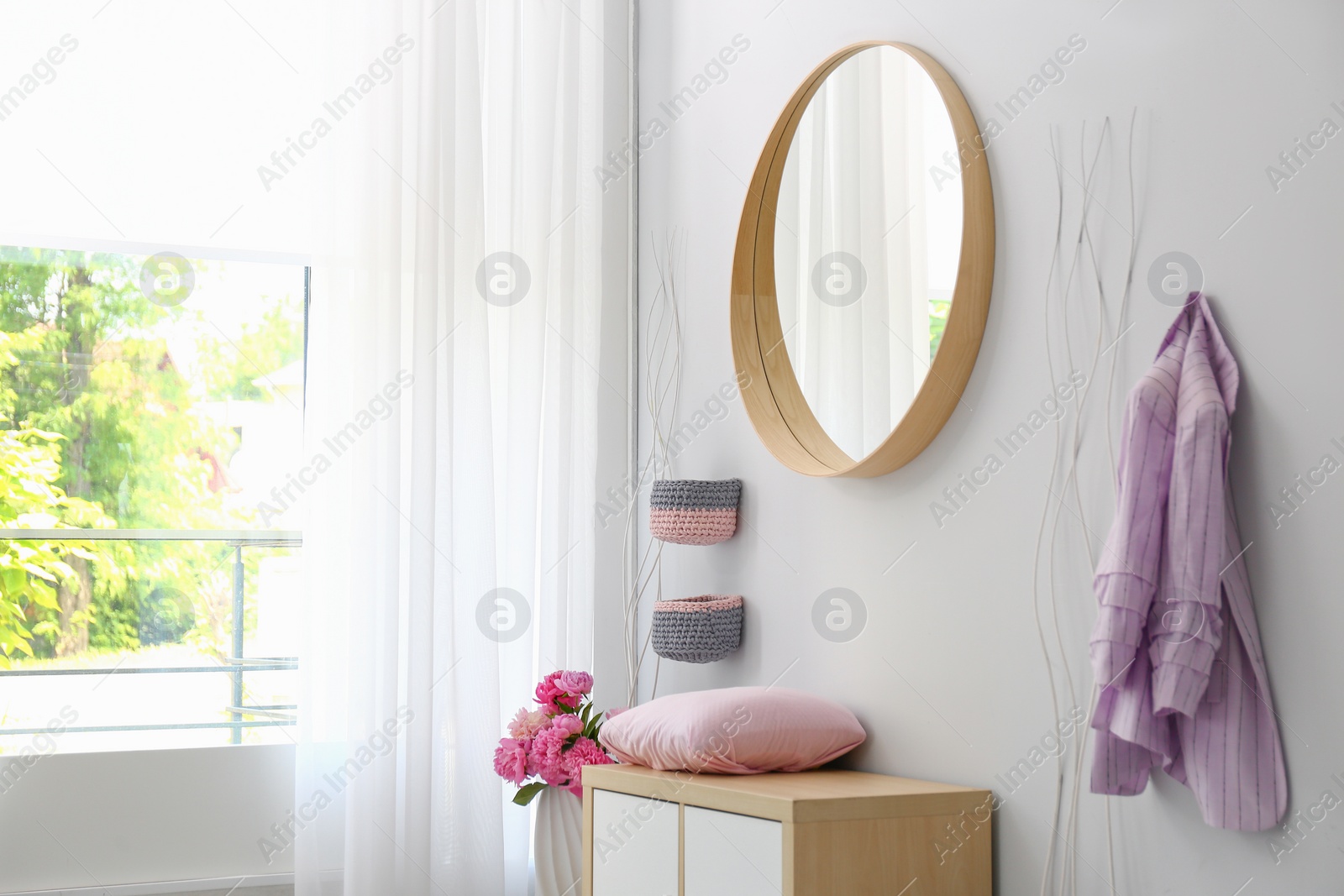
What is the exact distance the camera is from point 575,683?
2.30 m

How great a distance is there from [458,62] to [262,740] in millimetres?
1670

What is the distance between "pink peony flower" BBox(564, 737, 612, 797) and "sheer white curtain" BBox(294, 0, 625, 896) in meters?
0.31

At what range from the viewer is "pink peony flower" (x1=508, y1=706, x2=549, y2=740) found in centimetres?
224

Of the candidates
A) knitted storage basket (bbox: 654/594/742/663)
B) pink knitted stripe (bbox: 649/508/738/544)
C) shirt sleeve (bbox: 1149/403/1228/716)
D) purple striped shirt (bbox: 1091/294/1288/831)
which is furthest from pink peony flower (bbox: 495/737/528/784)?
shirt sleeve (bbox: 1149/403/1228/716)

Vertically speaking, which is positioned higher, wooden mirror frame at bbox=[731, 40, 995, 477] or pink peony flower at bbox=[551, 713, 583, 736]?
wooden mirror frame at bbox=[731, 40, 995, 477]

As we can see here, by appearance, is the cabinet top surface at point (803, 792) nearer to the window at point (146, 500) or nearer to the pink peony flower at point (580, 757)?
the pink peony flower at point (580, 757)

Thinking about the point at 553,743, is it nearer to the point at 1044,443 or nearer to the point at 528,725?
the point at 528,725

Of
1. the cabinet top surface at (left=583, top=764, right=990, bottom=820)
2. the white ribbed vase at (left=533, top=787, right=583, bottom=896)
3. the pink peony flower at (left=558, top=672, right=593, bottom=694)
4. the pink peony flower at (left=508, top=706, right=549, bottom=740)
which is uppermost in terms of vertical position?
the pink peony flower at (left=558, top=672, right=593, bottom=694)

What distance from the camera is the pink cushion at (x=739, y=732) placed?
1650 millimetres

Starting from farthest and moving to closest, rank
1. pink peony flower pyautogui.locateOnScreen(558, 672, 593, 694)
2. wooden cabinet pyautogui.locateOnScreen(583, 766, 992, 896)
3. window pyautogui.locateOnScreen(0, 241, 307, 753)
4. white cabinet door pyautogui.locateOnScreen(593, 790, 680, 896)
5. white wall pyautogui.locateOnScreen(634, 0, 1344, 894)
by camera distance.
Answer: window pyautogui.locateOnScreen(0, 241, 307, 753) → pink peony flower pyautogui.locateOnScreen(558, 672, 593, 694) → white cabinet door pyautogui.locateOnScreen(593, 790, 680, 896) → wooden cabinet pyautogui.locateOnScreen(583, 766, 992, 896) → white wall pyautogui.locateOnScreen(634, 0, 1344, 894)

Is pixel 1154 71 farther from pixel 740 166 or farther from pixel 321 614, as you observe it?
pixel 321 614

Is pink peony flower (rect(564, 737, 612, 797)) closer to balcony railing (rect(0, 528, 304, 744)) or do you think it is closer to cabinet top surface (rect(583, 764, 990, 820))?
cabinet top surface (rect(583, 764, 990, 820))

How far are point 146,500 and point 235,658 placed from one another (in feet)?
1.38

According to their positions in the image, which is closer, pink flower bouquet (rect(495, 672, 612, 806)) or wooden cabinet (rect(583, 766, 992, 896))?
wooden cabinet (rect(583, 766, 992, 896))
